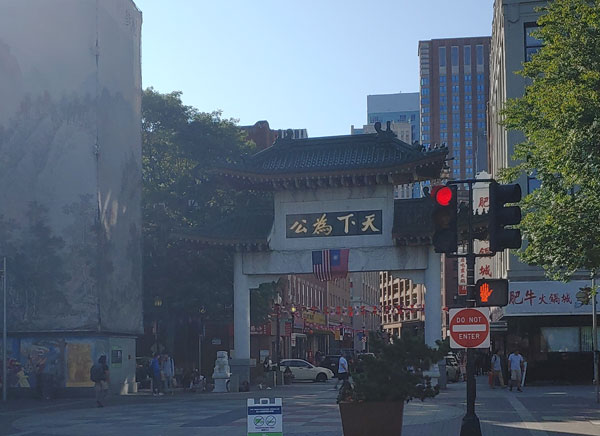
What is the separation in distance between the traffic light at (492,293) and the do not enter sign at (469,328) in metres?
0.18

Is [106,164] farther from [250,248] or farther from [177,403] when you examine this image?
[177,403]

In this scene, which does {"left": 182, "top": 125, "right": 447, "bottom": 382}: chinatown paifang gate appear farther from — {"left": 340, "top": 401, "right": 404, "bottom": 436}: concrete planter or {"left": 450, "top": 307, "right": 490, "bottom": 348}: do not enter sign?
{"left": 450, "top": 307, "right": 490, "bottom": 348}: do not enter sign

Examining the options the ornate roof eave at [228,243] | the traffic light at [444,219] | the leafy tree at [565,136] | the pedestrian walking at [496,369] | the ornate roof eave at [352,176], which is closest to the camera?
the traffic light at [444,219]

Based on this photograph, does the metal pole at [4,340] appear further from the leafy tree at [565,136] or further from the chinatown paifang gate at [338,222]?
the leafy tree at [565,136]

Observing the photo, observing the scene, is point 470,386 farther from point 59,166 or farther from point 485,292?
point 59,166

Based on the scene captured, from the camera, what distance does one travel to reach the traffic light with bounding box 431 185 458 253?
1493cm

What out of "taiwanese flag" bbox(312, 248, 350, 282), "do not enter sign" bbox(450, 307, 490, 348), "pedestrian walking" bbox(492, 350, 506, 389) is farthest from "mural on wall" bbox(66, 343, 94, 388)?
"do not enter sign" bbox(450, 307, 490, 348)

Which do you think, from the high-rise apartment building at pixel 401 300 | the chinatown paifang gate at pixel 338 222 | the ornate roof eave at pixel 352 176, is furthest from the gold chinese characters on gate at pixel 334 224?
the high-rise apartment building at pixel 401 300

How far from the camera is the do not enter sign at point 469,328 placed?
15047 mm

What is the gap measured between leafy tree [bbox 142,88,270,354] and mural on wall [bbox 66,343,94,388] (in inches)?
324

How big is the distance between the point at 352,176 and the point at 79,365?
44.0 ft

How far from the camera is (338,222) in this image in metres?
38.7

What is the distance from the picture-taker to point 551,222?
811 inches

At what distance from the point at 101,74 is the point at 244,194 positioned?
12.6 metres
